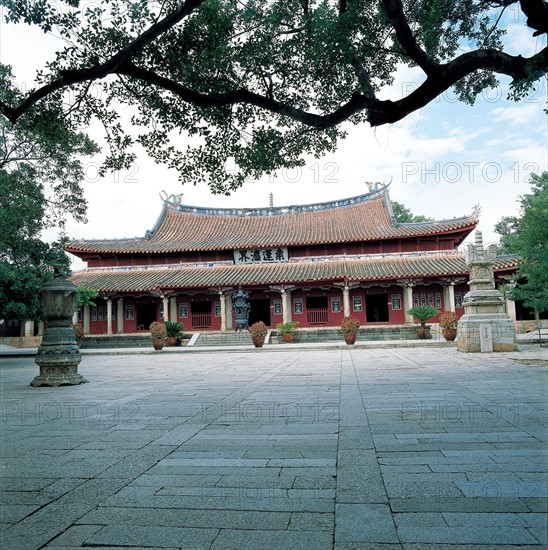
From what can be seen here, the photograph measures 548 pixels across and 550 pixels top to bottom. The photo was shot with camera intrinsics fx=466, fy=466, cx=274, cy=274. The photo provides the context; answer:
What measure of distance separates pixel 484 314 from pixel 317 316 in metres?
14.1

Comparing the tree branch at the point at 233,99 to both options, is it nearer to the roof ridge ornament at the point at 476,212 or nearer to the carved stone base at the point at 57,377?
the carved stone base at the point at 57,377

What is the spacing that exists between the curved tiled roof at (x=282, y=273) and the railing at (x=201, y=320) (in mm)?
2348

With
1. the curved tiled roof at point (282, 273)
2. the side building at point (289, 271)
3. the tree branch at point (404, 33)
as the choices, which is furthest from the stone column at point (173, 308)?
the tree branch at point (404, 33)

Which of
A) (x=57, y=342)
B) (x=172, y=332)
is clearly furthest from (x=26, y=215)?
(x=172, y=332)

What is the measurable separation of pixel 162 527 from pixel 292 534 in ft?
2.19

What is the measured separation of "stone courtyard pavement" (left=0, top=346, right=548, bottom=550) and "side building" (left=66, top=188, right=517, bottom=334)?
753 inches

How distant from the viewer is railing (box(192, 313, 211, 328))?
2725 centimetres

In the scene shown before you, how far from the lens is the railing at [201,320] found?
27250 millimetres

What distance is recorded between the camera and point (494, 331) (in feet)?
42.4

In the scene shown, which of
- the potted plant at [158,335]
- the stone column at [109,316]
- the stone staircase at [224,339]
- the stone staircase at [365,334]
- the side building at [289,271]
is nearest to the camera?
the potted plant at [158,335]

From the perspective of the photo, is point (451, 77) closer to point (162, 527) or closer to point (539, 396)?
point (539, 396)

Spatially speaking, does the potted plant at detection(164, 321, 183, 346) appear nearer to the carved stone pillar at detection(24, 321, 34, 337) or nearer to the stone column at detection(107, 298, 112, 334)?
the stone column at detection(107, 298, 112, 334)

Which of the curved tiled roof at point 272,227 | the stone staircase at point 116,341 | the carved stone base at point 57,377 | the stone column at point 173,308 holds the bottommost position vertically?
the stone staircase at point 116,341

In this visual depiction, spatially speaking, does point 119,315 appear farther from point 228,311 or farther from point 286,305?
point 286,305
